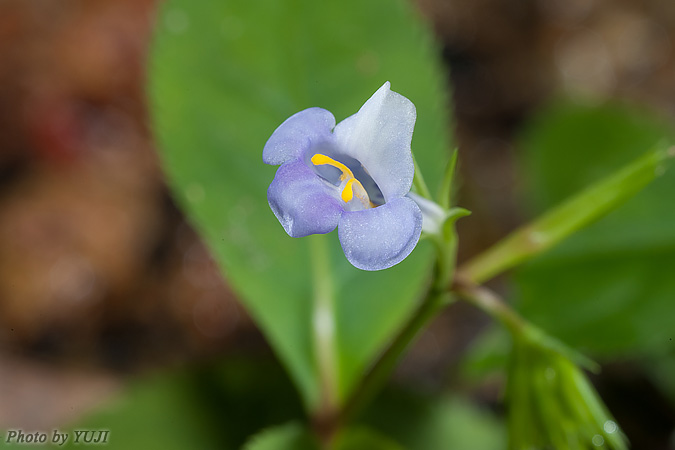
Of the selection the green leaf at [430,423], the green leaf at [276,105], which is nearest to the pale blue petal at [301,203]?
the green leaf at [276,105]

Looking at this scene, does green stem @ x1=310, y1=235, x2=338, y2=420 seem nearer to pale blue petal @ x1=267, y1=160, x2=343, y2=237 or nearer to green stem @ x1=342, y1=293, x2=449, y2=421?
green stem @ x1=342, y1=293, x2=449, y2=421

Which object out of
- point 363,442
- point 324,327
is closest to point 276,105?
point 324,327

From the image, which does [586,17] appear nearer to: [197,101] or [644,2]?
[644,2]

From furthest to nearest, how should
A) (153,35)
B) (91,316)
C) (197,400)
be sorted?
(91,316)
(197,400)
(153,35)

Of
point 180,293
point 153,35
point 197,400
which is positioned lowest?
point 180,293

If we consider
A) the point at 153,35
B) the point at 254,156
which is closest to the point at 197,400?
the point at 254,156

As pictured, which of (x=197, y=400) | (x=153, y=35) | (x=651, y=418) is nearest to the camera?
(x=153, y=35)

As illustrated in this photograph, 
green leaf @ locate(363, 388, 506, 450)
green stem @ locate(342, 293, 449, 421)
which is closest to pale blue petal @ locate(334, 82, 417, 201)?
green stem @ locate(342, 293, 449, 421)

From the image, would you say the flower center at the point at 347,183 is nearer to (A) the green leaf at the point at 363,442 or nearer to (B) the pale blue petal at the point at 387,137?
(B) the pale blue petal at the point at 387,137
